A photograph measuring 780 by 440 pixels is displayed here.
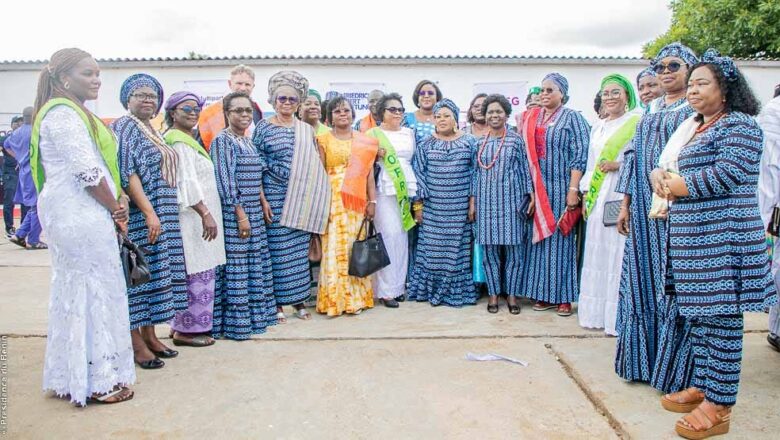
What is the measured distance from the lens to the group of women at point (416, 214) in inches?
113

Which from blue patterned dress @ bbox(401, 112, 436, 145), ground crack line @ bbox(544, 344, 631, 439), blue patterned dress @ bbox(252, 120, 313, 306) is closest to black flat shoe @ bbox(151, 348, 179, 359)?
blue patterned dress @ bbox(252, 120, 313, 306)

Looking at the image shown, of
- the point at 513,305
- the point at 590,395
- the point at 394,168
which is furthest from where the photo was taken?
the point at 394,168

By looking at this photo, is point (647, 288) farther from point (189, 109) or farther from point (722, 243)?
point (189, 109)

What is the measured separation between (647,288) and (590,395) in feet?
2.17

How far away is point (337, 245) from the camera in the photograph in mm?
5148

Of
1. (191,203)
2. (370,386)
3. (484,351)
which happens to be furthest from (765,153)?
(191,203)

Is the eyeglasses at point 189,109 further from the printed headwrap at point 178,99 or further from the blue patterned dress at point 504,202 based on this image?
the blue patterned dress at point 504,202

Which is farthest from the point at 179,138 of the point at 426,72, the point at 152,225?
the point at 426,72

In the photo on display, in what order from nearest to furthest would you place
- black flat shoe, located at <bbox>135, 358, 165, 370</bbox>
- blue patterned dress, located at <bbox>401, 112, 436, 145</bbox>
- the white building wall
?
black flat shoe, located at <bbox>135, 358, 165, 370</bbox> < blue patterned dress, located at <bbox>401, 112, 436, 145</bbox> < the white building wall

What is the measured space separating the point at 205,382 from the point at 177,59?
11.7 meters

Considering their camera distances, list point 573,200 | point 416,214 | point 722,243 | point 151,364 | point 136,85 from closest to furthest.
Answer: point 722,243 → point 136,85 → point 151,364 → point 573,200 → point 416,214

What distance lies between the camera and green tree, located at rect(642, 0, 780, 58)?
583 inches

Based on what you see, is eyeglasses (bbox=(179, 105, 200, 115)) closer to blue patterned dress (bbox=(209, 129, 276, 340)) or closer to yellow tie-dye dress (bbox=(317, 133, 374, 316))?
blue patterned dress (bbox=(209, 129, 276, 340))

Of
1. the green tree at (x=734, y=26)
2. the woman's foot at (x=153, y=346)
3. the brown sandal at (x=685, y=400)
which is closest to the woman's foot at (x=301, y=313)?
the woman's foot at (x=153, y=346)
